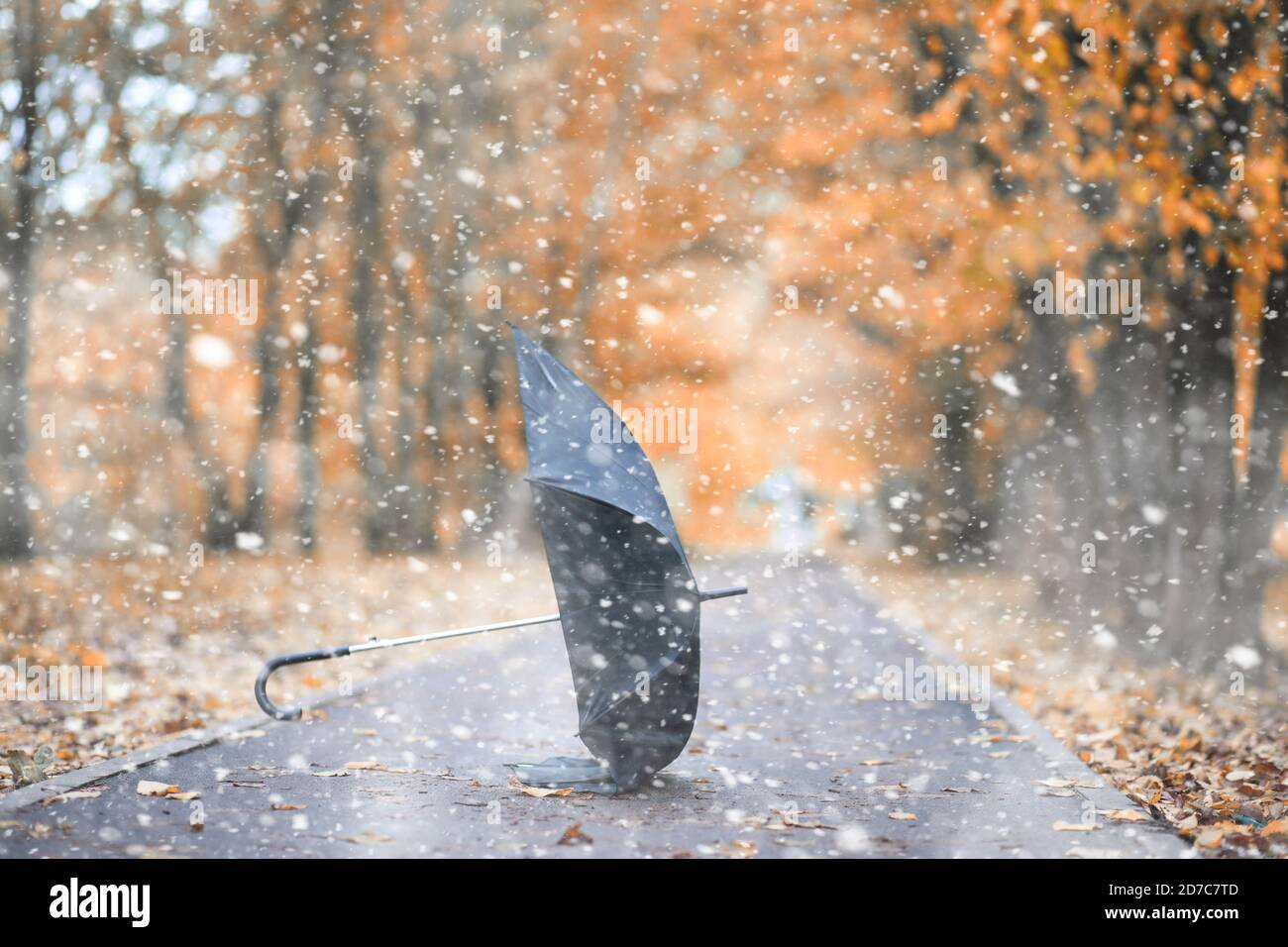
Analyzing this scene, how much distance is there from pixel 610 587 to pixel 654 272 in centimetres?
2055

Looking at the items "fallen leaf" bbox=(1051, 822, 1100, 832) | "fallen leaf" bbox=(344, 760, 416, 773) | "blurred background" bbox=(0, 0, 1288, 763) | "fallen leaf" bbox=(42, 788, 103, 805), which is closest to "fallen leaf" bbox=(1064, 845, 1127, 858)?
"fallen leaf" bbox=(1051, 822, 1100, 832)

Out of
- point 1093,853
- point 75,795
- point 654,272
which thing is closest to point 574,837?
point 1093,853

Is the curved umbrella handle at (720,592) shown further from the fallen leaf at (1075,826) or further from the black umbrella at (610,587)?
the fallen leaf at (1075,826)

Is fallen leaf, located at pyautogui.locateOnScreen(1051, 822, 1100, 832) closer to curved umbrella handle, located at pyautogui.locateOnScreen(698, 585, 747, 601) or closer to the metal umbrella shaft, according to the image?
curved umbrella handle, located at pyautogui.locateOnScreen(698, 585, 747, 601)

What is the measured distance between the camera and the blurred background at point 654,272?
10.0m

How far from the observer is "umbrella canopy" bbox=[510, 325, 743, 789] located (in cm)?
546

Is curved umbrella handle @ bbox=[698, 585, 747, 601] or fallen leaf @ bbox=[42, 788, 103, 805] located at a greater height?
Result: curved umbrella handle @ bbox=[698, 585, 747, 601]

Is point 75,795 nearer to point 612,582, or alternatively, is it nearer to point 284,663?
point 284,663

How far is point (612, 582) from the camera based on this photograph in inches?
218

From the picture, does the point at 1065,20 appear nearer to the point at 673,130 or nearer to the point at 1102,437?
the point at 1102,437

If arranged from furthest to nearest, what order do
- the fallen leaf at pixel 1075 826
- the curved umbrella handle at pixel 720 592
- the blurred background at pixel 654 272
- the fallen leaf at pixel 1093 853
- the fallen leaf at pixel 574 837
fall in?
the blurred background at pixel 654 272 < the curved umbrella handle at pixel 720 592 < the fallen leaf at pixel 1075 826 < the fallen leaf at pixel 574 837 < the fallen leaf at pixel 1093 853

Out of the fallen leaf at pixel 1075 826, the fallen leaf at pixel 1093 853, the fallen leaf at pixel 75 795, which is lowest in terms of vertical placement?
the fallen leaf at pixel 1075 826

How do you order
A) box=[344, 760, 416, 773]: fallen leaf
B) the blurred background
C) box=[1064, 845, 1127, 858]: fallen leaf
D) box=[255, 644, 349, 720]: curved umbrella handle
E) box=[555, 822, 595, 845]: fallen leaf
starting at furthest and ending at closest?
the blurred background < box=[344, 760, 416, 773]: fallen leaf < box=[255, 644, 349, 720]: curved umbrella handle < box=[555, 822, 595, 845]: fallen leaf < box=[1064, 845, 1127, 858]: fallen leaf

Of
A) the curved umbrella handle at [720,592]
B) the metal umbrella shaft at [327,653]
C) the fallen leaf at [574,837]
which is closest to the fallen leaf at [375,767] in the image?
the metal umbrella shaft at [327,653]
